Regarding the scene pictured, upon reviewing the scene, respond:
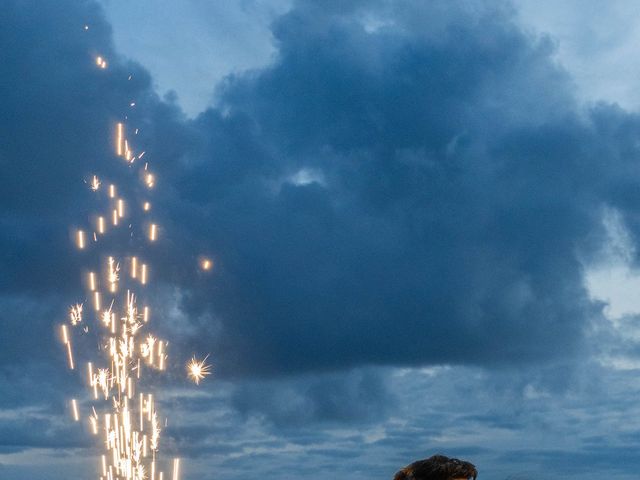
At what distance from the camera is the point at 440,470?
22.1 meters

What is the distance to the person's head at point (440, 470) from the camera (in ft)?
72.5

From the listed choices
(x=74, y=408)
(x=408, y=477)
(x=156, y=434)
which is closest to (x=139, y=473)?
(x=156, y=434)

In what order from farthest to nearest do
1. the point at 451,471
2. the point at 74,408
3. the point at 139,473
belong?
the point at 139,473 → the point at 74,408 → the point at 451,471

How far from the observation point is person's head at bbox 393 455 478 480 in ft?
72.5

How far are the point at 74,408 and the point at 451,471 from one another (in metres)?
33.5

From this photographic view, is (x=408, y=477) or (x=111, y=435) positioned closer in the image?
(x=408, y=477)

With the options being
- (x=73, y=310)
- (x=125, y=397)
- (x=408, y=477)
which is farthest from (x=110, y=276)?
(x=408, y=477)

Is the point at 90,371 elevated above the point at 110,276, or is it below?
below

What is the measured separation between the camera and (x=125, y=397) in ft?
182

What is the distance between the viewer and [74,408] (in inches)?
2018

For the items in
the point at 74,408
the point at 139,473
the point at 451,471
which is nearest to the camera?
the point at 451,471

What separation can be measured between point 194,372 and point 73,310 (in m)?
8.11

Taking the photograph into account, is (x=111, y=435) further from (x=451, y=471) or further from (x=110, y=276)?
(x=451, y=471)

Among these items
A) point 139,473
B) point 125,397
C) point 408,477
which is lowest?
point 408,477
